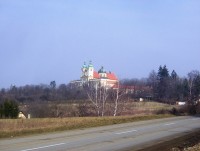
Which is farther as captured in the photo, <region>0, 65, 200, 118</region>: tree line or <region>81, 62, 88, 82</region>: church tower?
<region>81, 62, 88, 82</region>: church tower

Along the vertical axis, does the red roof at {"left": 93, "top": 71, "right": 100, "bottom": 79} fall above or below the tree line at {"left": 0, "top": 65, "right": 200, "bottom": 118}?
above

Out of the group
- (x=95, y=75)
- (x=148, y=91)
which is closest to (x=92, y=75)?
(x=95, y=75)

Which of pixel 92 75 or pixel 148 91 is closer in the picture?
pixel 148 91

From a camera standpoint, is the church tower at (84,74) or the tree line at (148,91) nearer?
the tree line at (148,91)

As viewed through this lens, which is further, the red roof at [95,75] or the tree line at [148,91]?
the red roof at [95,75]

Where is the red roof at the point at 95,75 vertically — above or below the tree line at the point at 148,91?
above

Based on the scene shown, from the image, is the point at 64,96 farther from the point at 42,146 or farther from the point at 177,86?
the point at 42,146

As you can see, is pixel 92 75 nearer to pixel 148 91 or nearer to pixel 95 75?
pixel 95 75

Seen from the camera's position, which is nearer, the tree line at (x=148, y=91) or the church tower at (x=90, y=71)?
the tree line at (x=148, y=91)

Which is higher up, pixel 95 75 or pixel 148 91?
pixel 95 75

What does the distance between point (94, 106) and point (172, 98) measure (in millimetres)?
69747

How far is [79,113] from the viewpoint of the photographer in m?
68.3

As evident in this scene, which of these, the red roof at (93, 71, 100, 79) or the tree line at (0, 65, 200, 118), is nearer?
the tree line at (0, 65, 200, 118)

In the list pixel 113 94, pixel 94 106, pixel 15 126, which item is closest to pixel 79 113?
pixel 94 106
